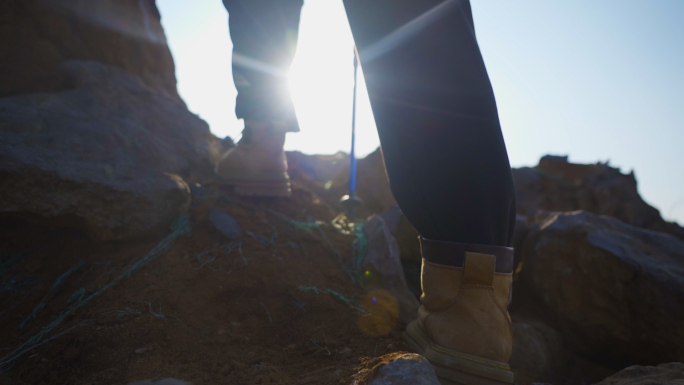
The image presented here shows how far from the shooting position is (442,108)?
1.00 m

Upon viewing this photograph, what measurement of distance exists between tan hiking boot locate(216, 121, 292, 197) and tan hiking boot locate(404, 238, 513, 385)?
153 cm

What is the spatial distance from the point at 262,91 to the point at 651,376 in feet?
7.27

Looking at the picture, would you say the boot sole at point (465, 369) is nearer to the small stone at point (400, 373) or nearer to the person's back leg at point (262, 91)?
the small stone at point (400, 373)

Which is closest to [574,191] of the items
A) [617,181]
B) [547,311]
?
[617,181]

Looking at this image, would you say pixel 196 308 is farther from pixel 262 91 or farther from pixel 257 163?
pixel 262 91

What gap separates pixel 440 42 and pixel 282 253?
1.25 meters

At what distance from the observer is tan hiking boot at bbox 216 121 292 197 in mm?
2334

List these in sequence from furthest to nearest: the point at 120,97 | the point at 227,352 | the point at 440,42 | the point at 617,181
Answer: the point at 617,181
the point at 120,97
the point at 227,352
the point at 440,42

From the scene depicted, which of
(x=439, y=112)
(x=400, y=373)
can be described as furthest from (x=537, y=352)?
(x=439, y=112)

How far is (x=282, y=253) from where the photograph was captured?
72.8 inches

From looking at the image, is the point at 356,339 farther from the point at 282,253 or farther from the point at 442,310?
the point at 282,253

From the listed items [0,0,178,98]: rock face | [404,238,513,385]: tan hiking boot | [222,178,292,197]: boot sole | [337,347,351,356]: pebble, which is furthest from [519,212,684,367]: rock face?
[0,0,178,98]: rock face

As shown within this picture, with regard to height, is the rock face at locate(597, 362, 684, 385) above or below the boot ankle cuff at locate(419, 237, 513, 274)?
below

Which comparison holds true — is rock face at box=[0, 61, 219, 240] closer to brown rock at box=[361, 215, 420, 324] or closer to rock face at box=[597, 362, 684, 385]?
brown rock at box=[361, 215, 420, 324]
